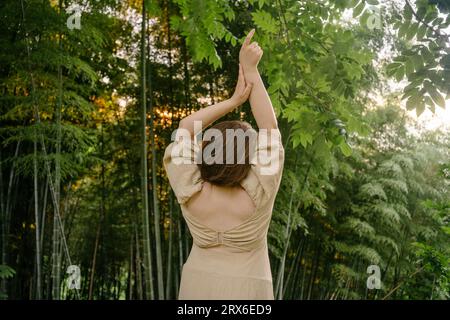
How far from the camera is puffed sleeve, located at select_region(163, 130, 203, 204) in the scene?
1250 mm

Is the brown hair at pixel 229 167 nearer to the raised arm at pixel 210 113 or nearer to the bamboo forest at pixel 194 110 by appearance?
the raised arm at pixel 210 113

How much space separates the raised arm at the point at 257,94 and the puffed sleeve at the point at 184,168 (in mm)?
185

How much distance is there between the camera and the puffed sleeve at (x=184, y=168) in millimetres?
1250

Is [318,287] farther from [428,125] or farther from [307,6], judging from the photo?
[307,6]

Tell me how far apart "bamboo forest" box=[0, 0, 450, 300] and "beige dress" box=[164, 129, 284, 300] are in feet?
2.08

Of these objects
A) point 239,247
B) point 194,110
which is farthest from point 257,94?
point 194,110

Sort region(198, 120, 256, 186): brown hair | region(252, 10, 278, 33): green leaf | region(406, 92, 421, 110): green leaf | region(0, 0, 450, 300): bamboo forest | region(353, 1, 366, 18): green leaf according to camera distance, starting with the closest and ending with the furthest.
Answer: region(198, 120, 256, 186): brown hair < region(406, 92, 421, 110): green leaf < region(353, 1, 366, 18): green leaf < region(0, 0, 450, 300): bamboo forest < region(252, 10, 278, 33): green leaf

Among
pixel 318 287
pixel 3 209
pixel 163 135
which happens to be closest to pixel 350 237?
pixel 318 287

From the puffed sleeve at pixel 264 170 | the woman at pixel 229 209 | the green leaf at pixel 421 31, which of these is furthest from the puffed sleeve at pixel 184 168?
the green leaf at pixel 421 31

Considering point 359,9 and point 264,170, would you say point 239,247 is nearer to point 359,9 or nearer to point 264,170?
point 264,170

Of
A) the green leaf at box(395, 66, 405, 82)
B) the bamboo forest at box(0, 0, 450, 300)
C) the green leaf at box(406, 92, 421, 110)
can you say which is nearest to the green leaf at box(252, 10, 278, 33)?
the bamboo forest at box(0, 0, 450, 300)

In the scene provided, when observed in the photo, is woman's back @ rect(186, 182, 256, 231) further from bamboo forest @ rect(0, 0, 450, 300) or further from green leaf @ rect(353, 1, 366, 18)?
green leaf @ rect(353, 1, 366, 18)
